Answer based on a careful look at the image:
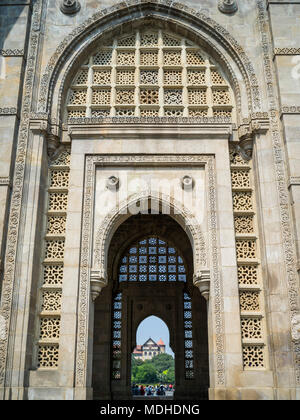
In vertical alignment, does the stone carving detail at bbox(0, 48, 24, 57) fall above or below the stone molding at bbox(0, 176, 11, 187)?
above

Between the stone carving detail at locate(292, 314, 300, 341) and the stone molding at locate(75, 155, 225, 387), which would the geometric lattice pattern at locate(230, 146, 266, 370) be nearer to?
the stone molding at locate(75, 155, 225, 387)

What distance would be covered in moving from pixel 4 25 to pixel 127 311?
417 inches

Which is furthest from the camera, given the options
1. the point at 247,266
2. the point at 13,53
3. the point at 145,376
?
the point at 145,376

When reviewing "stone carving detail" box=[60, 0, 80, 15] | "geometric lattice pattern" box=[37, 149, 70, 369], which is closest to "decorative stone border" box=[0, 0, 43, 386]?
"stone carving detail" box=[60, 0, 80, 15]

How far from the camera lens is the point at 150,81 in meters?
12.3

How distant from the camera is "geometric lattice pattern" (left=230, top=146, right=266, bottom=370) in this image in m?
9.91

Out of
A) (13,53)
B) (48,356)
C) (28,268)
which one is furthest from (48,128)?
(48,356)

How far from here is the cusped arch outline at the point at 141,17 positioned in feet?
38.0

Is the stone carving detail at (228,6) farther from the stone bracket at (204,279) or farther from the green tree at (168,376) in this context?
the green tree at (168,376)

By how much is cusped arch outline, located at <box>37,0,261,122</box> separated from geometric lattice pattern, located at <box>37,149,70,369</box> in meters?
1.46

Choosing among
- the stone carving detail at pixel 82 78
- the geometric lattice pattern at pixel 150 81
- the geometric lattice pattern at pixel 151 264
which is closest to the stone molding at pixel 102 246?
the geometric lattice pattern at pixel 150 81

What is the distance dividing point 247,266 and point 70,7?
8.33 m

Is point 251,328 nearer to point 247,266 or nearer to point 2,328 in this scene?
point 247,266
